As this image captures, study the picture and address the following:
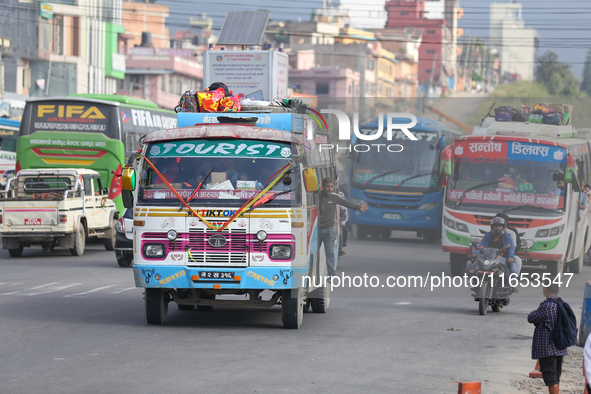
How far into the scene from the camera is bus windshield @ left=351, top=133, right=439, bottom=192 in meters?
26.6

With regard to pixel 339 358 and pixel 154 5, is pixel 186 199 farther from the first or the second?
pixel 154 5

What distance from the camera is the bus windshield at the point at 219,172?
10281mm

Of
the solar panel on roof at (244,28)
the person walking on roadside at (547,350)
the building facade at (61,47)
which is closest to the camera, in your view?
the person walking on roadside at (547,350)

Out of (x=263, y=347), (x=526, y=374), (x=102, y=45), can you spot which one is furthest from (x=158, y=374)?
(x=102, y=45)

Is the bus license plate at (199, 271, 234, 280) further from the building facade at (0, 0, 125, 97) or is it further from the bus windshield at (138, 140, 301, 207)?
the building facade at (0, 0, 125, 97)

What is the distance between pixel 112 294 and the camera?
14.2 m

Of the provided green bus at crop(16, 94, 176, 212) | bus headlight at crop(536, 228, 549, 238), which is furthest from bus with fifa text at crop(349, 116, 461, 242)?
bus headlight at crop(536, 228, 549, 238)

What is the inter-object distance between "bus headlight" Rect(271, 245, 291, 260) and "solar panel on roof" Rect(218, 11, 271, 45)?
25.0m

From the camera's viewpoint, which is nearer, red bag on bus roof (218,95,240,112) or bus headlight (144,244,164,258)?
bus headlight (144,244,164,258)

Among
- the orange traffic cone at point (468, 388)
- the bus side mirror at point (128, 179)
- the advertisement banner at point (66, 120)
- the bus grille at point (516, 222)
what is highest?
the advertisement banner at point (66, 120)

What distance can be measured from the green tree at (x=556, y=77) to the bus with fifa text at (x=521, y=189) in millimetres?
49953

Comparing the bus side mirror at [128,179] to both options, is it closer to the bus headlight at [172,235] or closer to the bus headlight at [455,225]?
the bus headlight at [172,235]

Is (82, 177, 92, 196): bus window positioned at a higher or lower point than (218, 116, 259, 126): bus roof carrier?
lower

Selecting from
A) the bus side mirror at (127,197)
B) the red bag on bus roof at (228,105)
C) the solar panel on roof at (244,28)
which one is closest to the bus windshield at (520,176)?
the red bag on bus roof at (228,105)
